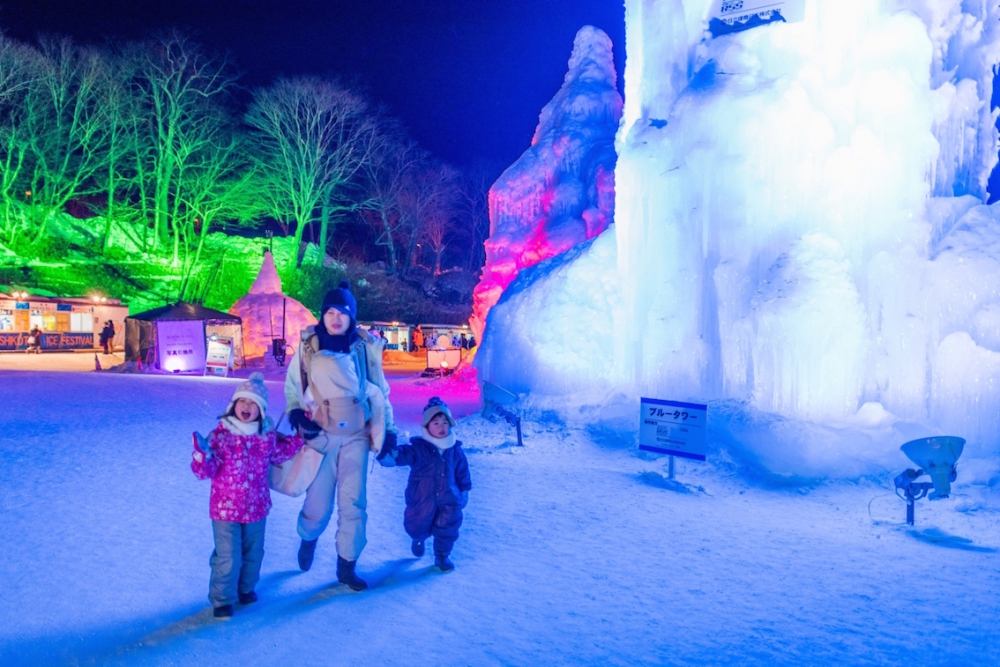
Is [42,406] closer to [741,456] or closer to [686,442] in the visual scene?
[686,442]

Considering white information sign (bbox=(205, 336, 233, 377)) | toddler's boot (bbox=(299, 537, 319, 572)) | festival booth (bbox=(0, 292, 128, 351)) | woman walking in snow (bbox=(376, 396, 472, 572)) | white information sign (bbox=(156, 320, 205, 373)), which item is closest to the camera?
toddler's boot (bbox=(299, 537, 319, 572))

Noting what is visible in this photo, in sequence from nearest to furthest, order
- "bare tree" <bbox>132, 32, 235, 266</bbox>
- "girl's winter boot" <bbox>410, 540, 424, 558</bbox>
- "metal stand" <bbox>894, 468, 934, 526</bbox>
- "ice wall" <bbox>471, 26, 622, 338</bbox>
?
"girl's winter boot" <bbox>410, 540, 424, 558</bbox> → "metal stand" <bbox>894, 468, 934, 526</bbox> → "ice wall" <bbox>471, 26, 622, 338</bbox> → "bare tree" <bbox>132, 32, 235, 266</bbox>

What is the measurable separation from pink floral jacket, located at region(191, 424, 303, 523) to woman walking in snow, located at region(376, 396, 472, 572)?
988mm

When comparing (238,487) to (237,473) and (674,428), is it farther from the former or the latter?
(674,428)

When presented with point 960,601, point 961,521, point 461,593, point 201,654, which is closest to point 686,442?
point 961,521

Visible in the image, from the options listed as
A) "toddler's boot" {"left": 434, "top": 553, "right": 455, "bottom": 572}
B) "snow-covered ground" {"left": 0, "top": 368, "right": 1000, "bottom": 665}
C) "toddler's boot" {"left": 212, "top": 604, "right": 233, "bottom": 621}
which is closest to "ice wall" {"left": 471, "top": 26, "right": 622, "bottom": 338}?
"snow-covered ground" {"left": 0, "top": 368, "right": 1000, "bottom": 665}

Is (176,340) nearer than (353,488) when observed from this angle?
No

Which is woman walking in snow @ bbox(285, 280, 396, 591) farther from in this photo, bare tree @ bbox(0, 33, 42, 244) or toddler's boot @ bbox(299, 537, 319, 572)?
bare tree @ bbox(0, 33, 42, 244)

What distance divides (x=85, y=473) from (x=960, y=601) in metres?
7.17

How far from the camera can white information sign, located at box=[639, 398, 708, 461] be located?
759cm

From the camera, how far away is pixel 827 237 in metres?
9.02

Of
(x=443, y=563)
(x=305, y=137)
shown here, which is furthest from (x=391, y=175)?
(x=443, y=563)

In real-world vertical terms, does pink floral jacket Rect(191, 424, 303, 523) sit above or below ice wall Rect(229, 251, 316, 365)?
below

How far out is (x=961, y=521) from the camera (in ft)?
21.0
